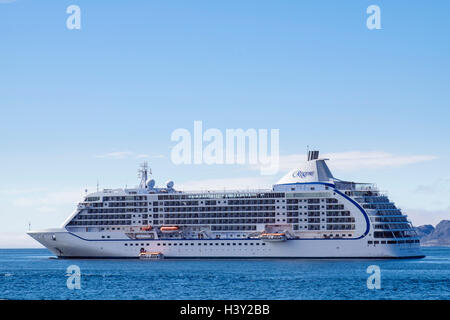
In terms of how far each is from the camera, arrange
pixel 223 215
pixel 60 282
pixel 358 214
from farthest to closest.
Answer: pixel 223 215, pixel 358 214, pixel 60 282

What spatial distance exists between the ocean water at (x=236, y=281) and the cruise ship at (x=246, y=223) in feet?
16.3

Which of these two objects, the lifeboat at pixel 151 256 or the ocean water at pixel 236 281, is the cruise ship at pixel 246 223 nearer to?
the lifeboat at pixel 151 256

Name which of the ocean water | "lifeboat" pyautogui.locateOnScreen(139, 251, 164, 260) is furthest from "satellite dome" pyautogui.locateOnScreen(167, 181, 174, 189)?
the ocean water

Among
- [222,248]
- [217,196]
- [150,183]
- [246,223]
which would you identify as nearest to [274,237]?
[246,223]

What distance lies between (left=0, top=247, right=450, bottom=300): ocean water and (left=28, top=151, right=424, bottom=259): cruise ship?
4976 millimetres

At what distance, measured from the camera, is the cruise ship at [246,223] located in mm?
90375

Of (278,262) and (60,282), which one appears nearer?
(60,282)

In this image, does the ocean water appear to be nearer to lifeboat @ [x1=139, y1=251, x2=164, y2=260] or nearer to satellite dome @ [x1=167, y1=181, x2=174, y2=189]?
lifeboat @ [x1=139, y1=251, x2=164, y2=260]

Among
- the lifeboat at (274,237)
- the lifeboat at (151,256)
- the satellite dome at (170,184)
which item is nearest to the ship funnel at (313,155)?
the lifeboat at (274,237)

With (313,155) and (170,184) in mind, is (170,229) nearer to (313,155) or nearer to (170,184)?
(170,184)

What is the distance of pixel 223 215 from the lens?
9700cm

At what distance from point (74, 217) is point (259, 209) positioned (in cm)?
2757
